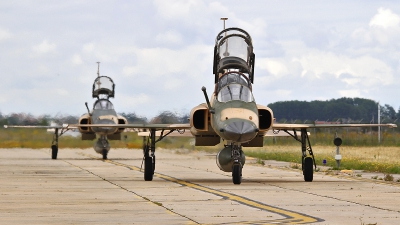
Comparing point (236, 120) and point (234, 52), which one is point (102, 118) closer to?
point (234, 52)

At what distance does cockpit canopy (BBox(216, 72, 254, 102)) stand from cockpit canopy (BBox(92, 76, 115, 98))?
20.7 metres

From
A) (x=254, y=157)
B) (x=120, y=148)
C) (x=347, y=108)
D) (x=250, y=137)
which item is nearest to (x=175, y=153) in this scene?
(x=254, y=157)

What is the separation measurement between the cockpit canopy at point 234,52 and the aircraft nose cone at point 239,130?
2.89 m

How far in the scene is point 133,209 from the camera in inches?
522

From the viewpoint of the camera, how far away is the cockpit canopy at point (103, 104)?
1528 inches

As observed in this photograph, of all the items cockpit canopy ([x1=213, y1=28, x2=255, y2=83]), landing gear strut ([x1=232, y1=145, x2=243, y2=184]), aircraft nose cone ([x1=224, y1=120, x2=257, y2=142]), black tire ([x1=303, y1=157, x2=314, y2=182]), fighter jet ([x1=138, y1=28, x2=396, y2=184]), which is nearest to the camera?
aircraft nose cone ([x1=224, y1=120, x2=257, y2=142])

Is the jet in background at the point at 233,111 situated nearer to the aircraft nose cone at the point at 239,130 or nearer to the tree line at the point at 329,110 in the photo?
the aircraft nose cone at the point at 239,130

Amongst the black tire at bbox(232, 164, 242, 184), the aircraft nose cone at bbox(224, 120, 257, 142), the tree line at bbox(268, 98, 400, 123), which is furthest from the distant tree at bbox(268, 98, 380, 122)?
the aircraft nose cone at bbox(224, 120, 257, 142)

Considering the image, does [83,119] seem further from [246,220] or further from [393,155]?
[246,220]

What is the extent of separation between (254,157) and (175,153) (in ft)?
25.9

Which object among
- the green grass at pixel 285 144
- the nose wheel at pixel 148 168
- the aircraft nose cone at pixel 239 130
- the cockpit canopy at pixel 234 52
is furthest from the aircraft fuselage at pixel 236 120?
the green grass at pixel 285 144

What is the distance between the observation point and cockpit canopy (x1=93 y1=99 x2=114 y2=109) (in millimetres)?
38812

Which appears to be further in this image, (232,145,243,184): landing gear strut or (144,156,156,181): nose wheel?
(144,156,156,181): nose wheel

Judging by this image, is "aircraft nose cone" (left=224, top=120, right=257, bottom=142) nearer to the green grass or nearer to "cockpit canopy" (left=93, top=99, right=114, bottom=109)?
the green grass
